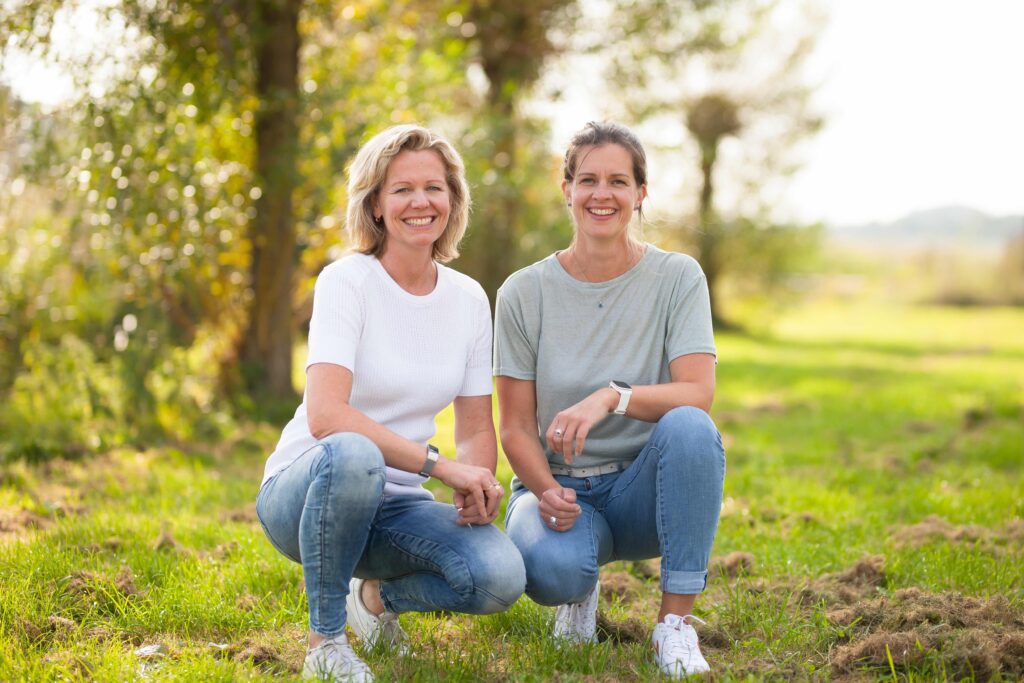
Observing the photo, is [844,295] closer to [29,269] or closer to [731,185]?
[731,185]

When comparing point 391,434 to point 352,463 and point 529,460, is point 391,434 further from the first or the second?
point 529,460

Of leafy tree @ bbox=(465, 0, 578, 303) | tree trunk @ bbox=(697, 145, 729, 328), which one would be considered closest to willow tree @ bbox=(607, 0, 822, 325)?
tree trunk @ bbox=(697, 145, 729, 328)

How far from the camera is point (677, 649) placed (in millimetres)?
2643

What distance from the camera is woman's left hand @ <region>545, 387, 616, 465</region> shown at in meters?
2.72

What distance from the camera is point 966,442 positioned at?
6.34 meters

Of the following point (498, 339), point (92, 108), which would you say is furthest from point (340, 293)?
point (92, 108)

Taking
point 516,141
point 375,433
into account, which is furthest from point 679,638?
point 516,141

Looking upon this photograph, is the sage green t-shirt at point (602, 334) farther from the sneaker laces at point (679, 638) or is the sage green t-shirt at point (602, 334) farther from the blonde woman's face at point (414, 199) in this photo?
the sneaker laces at point (679, 638)

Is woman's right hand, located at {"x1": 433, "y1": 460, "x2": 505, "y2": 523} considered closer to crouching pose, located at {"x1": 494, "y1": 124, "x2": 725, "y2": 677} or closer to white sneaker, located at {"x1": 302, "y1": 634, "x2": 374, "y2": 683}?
crouching pose, located at {"x1": 494, "y1": 124, "x2": 725, "y2": 677}

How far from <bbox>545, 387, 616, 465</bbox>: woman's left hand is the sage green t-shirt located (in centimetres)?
20

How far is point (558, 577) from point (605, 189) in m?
1.13

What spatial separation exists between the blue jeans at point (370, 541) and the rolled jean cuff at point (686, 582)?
1.34 ft

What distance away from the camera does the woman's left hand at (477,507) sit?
268 centimetres

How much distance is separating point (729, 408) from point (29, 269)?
555 centimetres
